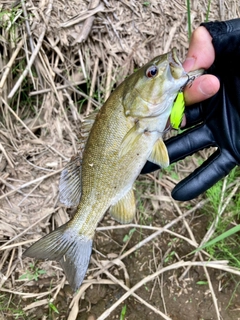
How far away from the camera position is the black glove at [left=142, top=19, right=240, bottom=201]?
2572 millimetres

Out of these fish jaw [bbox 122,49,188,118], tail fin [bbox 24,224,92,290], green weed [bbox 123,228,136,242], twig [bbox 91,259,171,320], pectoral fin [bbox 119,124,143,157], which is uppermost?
fish jaw [bbox 122,49,188,118]

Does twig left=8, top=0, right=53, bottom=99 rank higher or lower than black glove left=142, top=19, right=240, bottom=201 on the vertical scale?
higher

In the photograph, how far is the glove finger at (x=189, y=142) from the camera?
2.67m

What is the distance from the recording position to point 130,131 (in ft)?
7.52

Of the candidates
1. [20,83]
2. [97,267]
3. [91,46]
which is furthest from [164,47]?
[97,267]

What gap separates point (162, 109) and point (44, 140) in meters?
1.51

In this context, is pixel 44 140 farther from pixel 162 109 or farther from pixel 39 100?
pixel 162 109

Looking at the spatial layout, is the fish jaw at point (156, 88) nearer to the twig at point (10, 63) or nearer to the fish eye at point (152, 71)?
the fish eye at point (152, 71)

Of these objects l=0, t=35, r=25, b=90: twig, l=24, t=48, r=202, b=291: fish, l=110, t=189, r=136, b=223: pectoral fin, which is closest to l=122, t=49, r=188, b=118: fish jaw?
l=24, t=48, r=202, b=291: fish

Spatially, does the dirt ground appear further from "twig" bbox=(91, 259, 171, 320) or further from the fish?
the fish

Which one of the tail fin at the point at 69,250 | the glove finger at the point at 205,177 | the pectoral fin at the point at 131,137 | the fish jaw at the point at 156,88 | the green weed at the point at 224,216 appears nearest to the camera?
the fish jaw at the point at 156,88

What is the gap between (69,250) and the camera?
8.16ft

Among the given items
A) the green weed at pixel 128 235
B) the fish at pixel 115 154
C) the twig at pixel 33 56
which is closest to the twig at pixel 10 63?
the twig at pixel 33 56

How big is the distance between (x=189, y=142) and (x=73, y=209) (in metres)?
1.22
